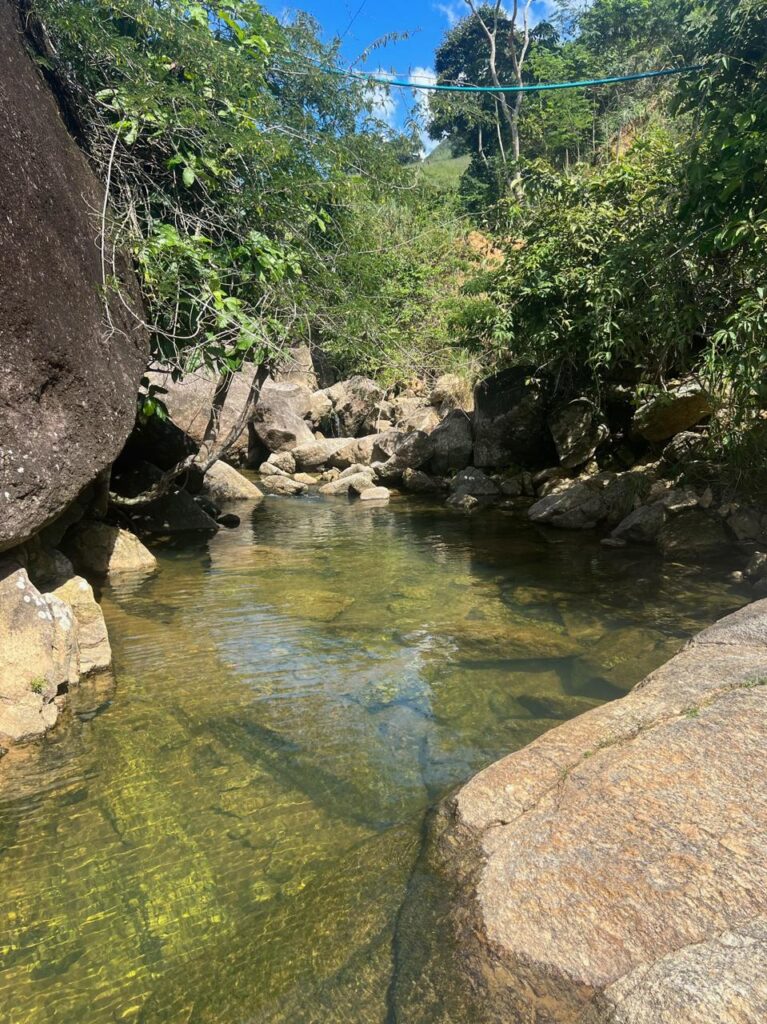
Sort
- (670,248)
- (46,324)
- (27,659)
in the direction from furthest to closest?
(670,248) < (46,324) < (27,659)

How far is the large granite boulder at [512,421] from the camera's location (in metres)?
16.5

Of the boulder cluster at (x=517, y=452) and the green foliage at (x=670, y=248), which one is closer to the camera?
the green foliage at (x=670, y=248)

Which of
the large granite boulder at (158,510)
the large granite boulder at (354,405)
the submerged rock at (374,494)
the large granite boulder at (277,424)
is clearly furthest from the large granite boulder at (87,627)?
the large granite boulder at (354,405)

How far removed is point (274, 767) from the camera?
4.45 m

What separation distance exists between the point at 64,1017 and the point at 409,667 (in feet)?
12.7

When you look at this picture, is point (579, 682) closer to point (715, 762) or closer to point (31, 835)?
point (715, 762)

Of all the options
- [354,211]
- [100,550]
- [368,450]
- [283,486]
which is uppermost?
[354,211]

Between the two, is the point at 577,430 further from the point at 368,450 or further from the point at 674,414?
the point at 368,450

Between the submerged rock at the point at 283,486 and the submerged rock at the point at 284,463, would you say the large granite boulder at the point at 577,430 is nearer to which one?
the submerged rock at the point at 283,486

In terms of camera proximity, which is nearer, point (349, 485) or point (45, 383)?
point (45, 383)

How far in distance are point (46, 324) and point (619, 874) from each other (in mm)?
4858

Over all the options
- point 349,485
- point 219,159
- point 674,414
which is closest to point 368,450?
point 349,485

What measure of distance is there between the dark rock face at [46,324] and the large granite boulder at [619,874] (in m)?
3.57

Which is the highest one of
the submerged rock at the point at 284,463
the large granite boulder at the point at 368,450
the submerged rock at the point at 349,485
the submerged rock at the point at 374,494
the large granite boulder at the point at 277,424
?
the large granite boulder at the point at 277,424
